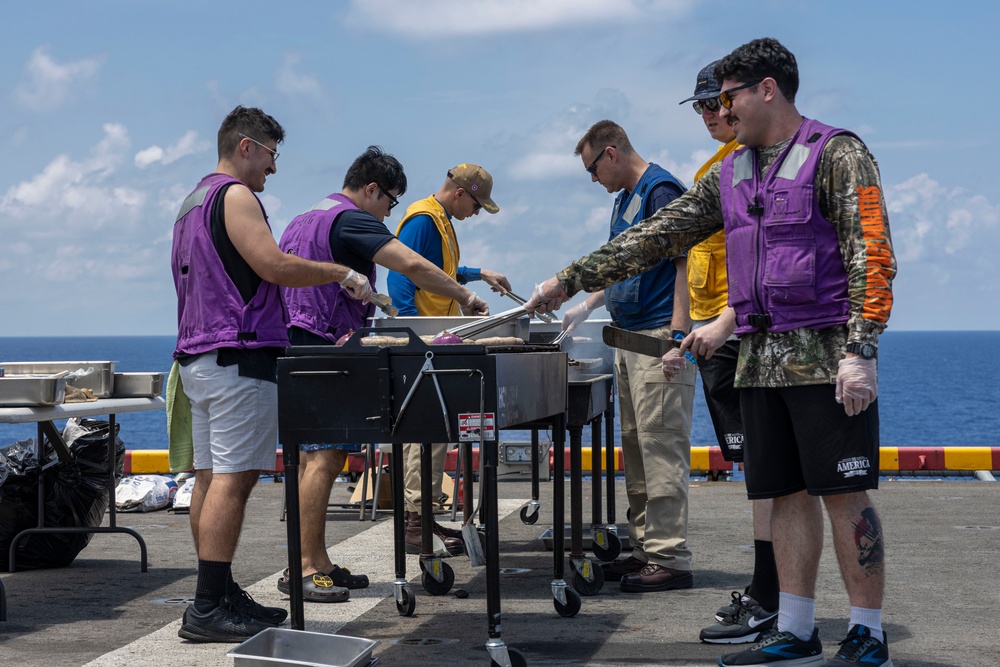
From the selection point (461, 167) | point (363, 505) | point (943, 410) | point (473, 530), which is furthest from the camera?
point (943, 410)

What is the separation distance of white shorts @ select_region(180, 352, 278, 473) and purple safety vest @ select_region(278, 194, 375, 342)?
889 mm

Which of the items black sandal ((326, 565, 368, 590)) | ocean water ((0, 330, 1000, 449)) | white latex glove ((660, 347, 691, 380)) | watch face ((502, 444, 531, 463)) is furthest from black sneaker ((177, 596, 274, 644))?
ocean water ((0, 330, 1000, 449))

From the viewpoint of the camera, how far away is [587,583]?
568 centimetres

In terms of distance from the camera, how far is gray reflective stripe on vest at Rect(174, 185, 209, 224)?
4.89 metres

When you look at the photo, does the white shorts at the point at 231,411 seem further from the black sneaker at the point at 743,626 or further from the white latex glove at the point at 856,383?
the white latex glove at the point at 856,383

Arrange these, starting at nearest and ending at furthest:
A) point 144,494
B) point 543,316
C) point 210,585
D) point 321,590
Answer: point 210,585, point 543,316, point 321,590, point 144,494

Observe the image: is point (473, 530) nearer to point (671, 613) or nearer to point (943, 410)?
point (671, 613)


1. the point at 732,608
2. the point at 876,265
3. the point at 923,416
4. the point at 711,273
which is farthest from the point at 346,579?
the point at 923,416

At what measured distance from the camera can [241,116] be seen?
5160 mm

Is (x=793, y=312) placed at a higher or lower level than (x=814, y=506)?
higher

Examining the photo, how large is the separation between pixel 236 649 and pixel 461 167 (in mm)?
4234

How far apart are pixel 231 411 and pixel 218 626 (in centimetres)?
85

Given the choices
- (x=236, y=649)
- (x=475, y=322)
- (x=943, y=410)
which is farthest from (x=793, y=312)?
(x=943, y=410)

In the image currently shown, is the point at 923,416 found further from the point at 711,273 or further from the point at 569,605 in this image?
the point at 569,605
